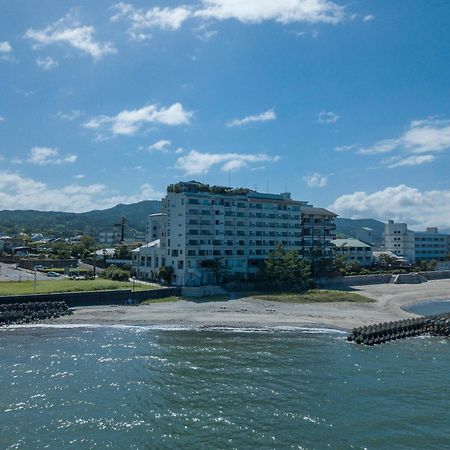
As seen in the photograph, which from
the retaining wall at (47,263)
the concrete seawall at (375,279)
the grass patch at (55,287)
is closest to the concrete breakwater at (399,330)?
the concrete seawall at (375,279)

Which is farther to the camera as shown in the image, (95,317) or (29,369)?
(95,317)

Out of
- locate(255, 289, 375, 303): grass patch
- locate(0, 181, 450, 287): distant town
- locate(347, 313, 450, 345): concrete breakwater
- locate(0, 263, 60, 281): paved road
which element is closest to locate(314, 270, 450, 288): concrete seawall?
locate(0, 181, 450, 287): distant town

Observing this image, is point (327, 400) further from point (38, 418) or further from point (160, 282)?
point (160, 282)

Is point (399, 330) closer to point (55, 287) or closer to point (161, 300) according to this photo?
point (161, 300)

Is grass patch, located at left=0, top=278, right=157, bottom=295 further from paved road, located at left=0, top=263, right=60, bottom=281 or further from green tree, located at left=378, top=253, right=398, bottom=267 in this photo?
green tree, located at left=378, top=253, right=398, bottom=267

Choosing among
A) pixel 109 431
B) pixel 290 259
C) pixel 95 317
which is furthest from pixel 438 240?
pixel 109 431

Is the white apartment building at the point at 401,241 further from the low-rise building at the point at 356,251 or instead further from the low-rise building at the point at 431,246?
the low-rise building at the point at 356,251
